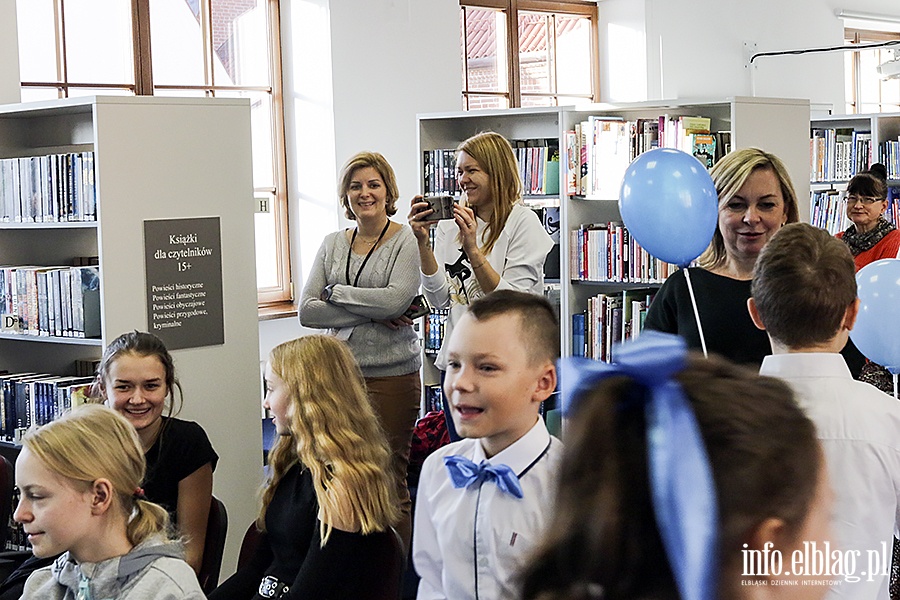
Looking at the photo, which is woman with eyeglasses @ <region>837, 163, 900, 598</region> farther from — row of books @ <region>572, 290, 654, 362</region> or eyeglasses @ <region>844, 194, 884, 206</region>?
row of books @ <region>572, 290, 654, 362</region>

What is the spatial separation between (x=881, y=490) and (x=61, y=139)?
391 cm

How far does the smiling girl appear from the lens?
10.3 ft

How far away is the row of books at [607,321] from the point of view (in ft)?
16.7

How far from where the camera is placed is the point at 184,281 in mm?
3938

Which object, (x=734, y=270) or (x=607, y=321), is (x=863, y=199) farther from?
(x=734, y=270)

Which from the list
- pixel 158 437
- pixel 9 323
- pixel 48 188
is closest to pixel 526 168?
pixel 48 188

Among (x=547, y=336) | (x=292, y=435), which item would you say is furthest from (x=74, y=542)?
(x=547, y=336)

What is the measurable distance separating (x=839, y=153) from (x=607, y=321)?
422 cm

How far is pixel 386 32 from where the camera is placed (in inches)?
307

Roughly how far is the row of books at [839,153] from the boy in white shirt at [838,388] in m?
7.04

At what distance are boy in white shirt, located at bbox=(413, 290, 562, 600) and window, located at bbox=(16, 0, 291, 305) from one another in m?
4.96

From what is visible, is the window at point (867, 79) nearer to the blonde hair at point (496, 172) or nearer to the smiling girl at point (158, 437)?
the blonde hair at point (496, 172)

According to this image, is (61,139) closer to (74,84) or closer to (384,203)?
(384,203)

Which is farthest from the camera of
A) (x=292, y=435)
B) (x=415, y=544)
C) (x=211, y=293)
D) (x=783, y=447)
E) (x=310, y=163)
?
(x=310, y=163)
